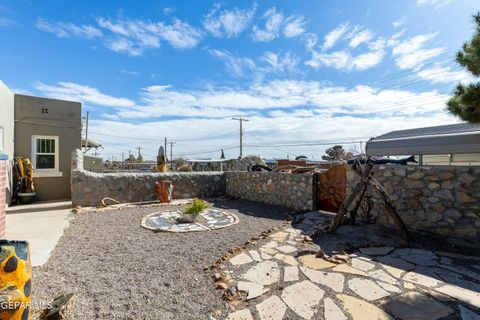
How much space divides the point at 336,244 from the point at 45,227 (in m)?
6.17

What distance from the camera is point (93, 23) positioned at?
7.74 metres

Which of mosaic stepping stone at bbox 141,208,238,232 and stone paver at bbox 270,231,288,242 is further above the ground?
mosaic stepping stone at bbox 141,208,238,232

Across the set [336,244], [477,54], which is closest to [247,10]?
[477,54]

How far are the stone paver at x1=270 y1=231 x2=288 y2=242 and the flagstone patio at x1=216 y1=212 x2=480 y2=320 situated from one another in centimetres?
38

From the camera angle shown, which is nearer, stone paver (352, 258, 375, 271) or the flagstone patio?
the flagstone patio

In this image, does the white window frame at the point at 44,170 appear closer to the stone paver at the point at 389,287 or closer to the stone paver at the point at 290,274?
the stone paver at the point at 290,274

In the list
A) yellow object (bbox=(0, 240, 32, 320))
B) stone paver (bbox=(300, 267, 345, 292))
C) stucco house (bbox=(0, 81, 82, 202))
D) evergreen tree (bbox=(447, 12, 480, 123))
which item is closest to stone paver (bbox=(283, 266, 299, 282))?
stone paver (bbox=(300, 267, 345, 292))

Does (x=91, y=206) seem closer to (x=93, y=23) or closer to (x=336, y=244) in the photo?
(x=93, y=23)

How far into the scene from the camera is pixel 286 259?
12.2 feet

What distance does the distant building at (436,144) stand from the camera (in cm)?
482

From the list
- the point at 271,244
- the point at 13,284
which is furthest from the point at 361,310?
the point at 13,284

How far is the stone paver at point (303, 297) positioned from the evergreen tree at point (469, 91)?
3.34 metres

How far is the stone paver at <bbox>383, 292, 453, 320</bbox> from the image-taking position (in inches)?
92.0

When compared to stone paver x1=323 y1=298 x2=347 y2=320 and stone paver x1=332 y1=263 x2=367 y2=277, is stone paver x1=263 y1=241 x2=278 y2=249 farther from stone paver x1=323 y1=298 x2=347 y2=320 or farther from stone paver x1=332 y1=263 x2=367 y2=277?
stone paver x1=323 y1=298 x2=347 y2=320
